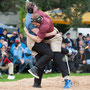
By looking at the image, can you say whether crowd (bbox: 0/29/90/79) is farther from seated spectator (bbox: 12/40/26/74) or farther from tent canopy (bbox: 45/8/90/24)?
tent canopy (bbox: 45/8/90/24)

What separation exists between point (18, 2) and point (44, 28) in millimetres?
10588

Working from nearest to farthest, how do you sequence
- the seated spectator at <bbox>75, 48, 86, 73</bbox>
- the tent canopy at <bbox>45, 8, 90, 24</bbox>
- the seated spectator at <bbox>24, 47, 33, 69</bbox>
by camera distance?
1. the seated spectator at <bbox>24, 47, 33, 69</bbox>
2. the seated spectator at <bbox>75, 48, 86, 73</bbox>
3. the tent canopy at <bbox>45, 8, 90, 24</bbox>

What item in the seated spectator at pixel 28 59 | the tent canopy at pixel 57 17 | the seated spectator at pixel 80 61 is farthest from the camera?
the tent canopy at pixel 57 17

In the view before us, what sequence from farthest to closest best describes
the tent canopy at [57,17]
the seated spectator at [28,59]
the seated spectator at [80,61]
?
the tent canopy at [57,17]
the seated spectator at [80,61]
the seated spectator at [28,59]

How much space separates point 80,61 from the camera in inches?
563

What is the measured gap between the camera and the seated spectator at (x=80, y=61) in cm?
1417

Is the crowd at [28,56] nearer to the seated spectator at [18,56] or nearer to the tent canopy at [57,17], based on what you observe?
the seated spectator at [18,56]

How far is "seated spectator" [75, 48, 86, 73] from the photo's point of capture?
14.2 metres

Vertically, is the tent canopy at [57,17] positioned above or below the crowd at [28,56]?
above

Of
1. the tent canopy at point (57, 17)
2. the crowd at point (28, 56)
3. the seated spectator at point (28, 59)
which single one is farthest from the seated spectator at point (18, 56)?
the tent canopy at point (57, 17)

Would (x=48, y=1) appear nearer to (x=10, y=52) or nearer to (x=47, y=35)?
(x=10, y=52)

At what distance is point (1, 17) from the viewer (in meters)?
34.7

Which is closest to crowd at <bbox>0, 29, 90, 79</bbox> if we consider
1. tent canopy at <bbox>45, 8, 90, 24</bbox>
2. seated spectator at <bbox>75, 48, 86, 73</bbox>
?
seated spectator at <bbox>75, 48, 86, 73</bbox>

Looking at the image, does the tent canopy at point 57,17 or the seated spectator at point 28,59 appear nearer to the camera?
the seated spectator at point 28,59
